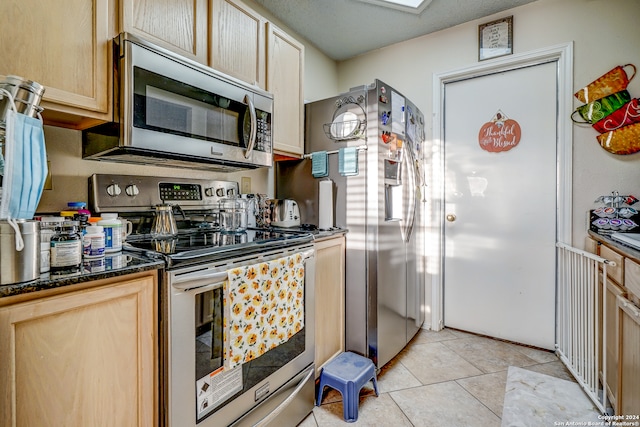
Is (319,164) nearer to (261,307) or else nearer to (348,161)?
(348,161)

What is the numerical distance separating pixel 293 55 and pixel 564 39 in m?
→ 1.88

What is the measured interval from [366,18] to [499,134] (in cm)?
137

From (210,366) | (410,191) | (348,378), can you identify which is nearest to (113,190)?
(210,366)

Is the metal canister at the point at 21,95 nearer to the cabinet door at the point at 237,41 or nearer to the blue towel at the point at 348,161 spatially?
the cabinet door at the point at 237,41

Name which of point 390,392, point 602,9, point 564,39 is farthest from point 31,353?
point 602,9

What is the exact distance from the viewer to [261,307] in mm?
1293

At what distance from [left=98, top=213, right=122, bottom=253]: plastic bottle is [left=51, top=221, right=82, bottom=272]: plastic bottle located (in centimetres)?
16

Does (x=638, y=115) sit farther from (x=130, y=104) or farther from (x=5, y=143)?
(x=5, y=143)

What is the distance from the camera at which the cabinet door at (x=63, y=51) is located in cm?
96

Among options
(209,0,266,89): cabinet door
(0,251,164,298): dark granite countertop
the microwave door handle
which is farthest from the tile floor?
(209,0,266,89): cabinet door

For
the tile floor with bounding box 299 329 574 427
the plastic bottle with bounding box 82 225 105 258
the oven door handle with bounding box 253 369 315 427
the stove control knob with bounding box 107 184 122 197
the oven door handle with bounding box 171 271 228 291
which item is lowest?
the tile floor with bounding box 299 329 574 427

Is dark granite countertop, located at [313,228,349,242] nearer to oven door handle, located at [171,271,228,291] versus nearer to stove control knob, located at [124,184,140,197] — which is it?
oven door handle, located at [171,271,228,291]

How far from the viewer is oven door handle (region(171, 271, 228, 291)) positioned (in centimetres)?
104

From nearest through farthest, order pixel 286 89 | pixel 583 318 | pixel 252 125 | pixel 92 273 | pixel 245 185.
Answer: pixel 92 273, pixel 252 125, pixel 583 318, pixel 286 89, pixel 245 185
